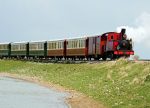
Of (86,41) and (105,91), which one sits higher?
(86,41)

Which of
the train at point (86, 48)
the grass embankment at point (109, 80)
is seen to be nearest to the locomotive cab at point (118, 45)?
the train at point (86, 48)

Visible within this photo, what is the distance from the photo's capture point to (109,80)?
4050 centimetres

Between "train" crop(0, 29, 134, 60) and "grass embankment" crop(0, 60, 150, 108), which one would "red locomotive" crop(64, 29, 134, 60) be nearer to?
"train" crop(0, 29, 134, 60)

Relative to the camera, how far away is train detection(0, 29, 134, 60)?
57.3 metres

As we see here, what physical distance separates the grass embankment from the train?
3.53m

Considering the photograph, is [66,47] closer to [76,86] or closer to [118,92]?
[76,86]

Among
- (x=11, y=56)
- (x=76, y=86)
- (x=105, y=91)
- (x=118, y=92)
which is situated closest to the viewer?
(x=118, y=92)

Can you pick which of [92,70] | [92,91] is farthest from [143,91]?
[92,70]

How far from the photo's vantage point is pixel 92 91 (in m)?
35.5

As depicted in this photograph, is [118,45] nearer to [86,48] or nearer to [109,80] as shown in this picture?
[86,48]

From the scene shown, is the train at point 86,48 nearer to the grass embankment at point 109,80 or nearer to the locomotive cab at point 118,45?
the locomotive cab at point 118,45

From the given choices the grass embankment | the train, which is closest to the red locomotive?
the train

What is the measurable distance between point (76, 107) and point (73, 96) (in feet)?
19.7

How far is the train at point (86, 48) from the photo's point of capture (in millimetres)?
57312
